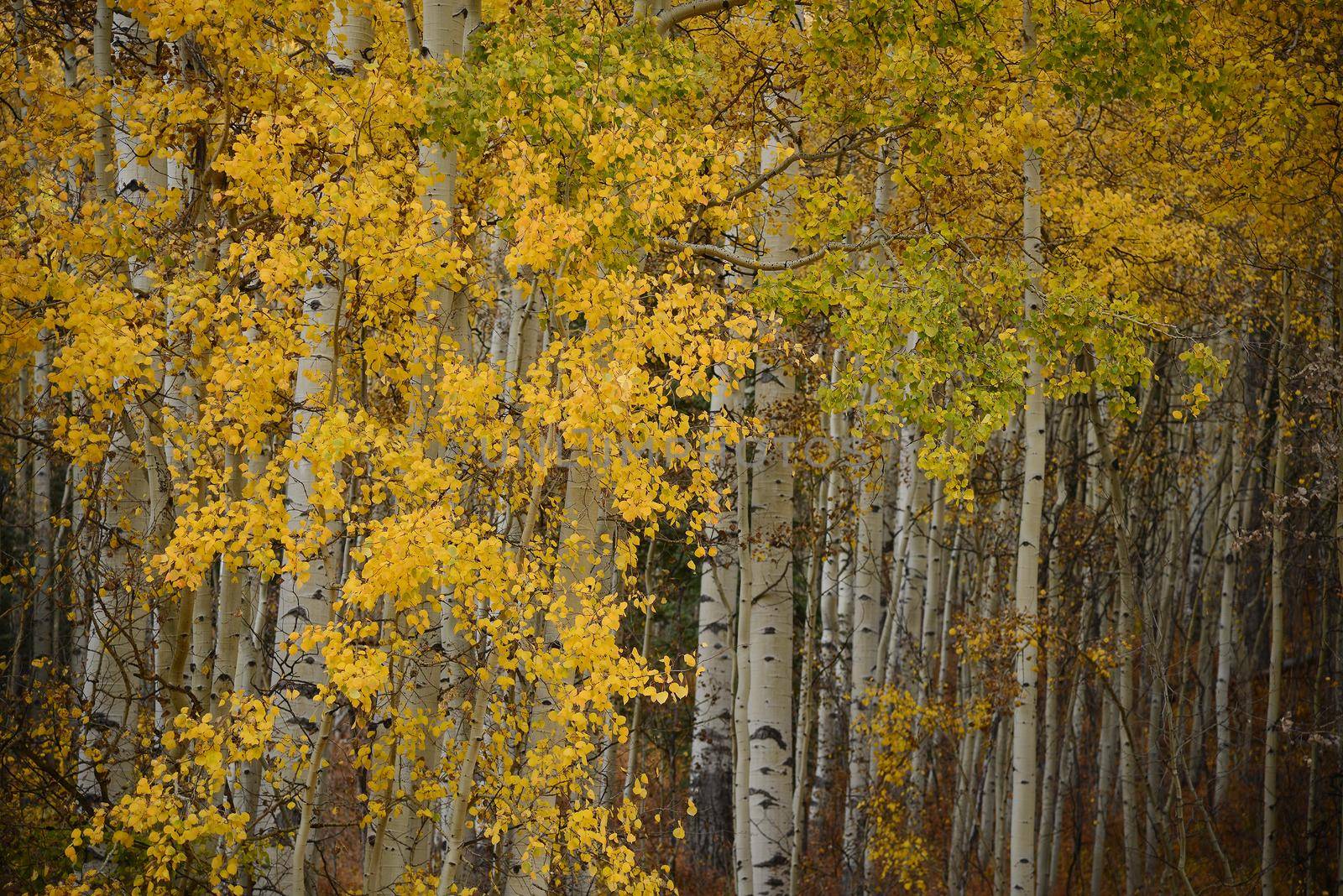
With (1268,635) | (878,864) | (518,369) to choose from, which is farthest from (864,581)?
(1268,635)

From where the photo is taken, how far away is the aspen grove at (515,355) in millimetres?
4246

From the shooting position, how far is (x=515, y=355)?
349 inches

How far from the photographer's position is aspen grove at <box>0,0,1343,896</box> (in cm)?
425

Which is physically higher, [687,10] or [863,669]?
[687,10]

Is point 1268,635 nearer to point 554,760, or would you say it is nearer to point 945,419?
point 945,419

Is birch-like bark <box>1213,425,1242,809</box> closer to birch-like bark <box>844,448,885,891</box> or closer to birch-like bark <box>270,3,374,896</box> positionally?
birch-like bark <box>844,448,885,891</box>

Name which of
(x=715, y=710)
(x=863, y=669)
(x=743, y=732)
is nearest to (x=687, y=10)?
(x=743, y=732)

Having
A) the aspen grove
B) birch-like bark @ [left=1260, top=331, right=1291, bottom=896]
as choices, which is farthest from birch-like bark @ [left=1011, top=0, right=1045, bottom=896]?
birch-like bark @ [left=1260, top=331, right=1291, bottom=896]

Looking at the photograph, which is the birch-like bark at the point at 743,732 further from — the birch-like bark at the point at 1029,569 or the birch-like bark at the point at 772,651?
the birch-like bark at the point at 1029,569

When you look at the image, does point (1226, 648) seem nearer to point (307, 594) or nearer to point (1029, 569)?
point (1029, 569)

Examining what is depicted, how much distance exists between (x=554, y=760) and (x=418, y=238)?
221 cm

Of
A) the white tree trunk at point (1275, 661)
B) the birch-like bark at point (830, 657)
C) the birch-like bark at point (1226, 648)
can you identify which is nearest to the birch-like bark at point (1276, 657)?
the white tree trunk at point (1275, 661)

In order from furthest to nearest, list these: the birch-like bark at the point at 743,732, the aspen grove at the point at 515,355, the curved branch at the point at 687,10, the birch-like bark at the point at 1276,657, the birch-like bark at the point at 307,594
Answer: the birch-like bark at the point at 1276,657 < the birch-like bark at the point at 743,732 < the curved branch at the point at 687,10 < the birch-like bark at the point at 307,594 < the aspen grove at the point at 515,355

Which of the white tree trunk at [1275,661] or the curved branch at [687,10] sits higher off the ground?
the curved branch at [687,10]
